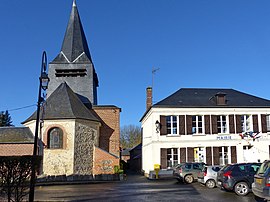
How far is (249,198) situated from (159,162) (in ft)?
43.4

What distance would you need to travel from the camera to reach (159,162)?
25.0 m

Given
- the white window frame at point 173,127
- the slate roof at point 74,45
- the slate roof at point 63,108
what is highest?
the slate roof at point 74,45

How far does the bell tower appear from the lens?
3441cm

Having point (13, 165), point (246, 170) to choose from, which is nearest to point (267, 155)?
point (246, 170)

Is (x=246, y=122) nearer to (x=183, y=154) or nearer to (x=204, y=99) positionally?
(x=204, y=99)

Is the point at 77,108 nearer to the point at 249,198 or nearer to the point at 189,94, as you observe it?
the point at 189,94

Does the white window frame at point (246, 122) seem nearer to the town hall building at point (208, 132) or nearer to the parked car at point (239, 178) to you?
the town hall building at point (208, 132)

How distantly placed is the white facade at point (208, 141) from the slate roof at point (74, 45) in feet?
44.9

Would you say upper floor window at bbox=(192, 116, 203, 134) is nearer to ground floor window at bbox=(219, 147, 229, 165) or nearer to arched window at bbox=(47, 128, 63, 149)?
ground floor window at bbox=(219, 147, 229, 165)

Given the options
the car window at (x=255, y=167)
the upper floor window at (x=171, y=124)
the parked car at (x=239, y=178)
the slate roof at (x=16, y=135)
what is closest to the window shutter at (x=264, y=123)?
the upper floor window at (x=171, y=124)

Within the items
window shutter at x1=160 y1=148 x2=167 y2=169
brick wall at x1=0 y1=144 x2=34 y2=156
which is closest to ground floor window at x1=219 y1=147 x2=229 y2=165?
window shutter at x1=160 y1=148 x2=167 y2=169

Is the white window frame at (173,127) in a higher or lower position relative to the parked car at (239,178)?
higher

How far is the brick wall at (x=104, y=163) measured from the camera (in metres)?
26.5

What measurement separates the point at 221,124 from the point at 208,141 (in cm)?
187
